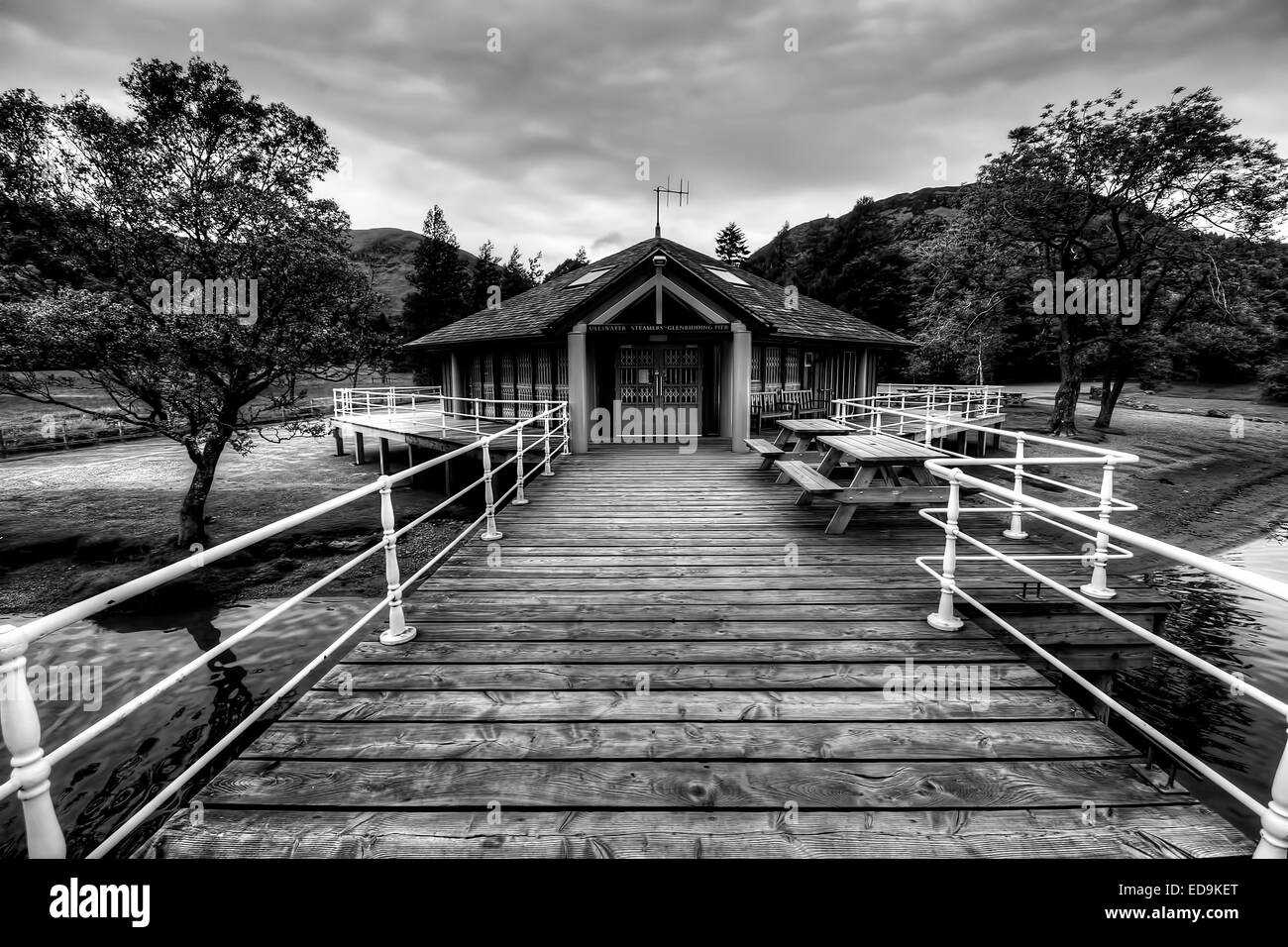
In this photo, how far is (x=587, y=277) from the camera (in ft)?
60.9

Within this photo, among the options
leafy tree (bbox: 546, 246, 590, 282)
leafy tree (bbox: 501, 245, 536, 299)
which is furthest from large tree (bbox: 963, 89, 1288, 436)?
leafy tree (bbox: 546, 246, 590, 282)

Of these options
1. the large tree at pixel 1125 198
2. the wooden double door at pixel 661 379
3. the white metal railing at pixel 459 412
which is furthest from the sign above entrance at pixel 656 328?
the large tree at pixel 1125 198

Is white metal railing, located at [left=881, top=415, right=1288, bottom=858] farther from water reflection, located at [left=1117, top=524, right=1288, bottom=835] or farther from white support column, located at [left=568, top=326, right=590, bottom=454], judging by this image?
white support column, located at [left=568, top=326, right=590, bottom=454]

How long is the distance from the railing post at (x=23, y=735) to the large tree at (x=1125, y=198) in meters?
26.4

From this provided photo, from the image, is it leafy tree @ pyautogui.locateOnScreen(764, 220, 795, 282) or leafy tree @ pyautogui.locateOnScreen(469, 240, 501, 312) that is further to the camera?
leafy tree @ pyautogui.locateOnScreen(764, 220, 795, 282)

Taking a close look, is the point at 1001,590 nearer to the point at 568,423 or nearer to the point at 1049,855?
the point at 1049,855

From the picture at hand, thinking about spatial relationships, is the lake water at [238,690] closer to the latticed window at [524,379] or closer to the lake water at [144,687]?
the lake water at [144,687]

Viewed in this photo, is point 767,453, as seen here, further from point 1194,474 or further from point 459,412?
point 1194,474

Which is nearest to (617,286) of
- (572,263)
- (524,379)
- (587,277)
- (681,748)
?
(524,379)

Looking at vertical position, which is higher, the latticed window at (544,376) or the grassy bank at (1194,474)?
the latticed window at (544,376)

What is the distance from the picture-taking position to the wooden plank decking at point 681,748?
2.27 metres

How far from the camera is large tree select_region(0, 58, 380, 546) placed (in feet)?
34.1

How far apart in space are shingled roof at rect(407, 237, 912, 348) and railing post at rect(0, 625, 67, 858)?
11.8m
